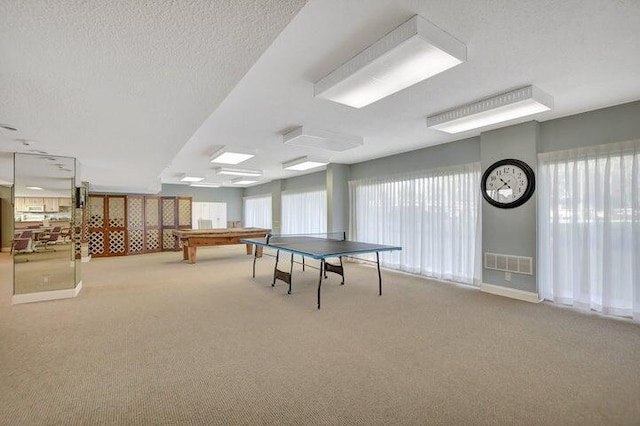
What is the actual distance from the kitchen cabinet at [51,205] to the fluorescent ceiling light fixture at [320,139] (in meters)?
3.73

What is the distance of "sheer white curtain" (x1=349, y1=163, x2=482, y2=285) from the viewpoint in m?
4.87

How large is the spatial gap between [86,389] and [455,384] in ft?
8.74

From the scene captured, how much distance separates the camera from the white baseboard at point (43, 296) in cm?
400

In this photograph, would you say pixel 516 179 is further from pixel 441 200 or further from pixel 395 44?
pixel 395 44

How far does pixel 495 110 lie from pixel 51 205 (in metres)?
6.38

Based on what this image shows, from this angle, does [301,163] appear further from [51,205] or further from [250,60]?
[250,60]

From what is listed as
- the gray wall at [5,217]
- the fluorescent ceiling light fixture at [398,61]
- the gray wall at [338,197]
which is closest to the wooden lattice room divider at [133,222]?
the gray wall at [5,217]

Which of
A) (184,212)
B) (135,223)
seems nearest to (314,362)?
(135,223)

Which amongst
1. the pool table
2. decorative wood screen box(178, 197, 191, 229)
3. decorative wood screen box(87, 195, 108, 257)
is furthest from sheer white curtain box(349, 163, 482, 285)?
decorative wood screen box(87, 195, 108, 257)

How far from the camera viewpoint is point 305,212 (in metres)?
8.88

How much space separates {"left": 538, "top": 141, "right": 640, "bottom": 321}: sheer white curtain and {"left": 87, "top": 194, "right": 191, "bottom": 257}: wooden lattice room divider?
10.1m

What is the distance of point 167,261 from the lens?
761 centimetres

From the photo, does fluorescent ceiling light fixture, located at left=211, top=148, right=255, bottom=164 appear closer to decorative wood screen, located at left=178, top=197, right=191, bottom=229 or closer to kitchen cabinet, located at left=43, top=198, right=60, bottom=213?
kitchen cabinet, located at left=43, top=198, right=60, bottom=213

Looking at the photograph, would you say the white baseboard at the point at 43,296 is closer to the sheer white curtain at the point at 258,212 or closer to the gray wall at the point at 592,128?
the sheer white curtain at the point at 258,212
